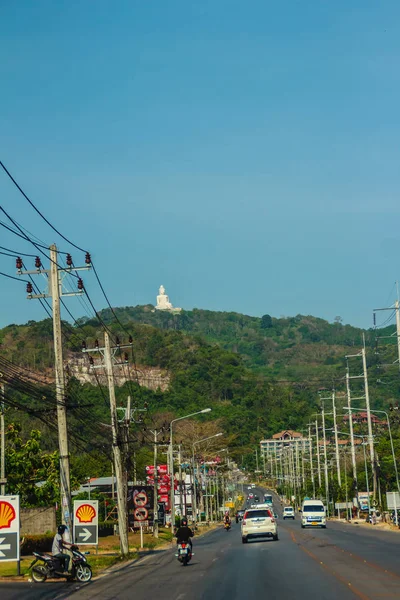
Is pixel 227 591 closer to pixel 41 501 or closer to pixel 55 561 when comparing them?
pixel 55 561

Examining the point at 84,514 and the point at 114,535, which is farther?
the point at 114,535

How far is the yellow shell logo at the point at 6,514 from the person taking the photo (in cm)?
2717

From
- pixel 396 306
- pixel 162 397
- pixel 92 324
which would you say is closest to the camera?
pixel 396 306

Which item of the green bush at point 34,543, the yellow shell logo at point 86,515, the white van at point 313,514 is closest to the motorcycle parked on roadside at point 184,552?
the yellow shell logo at point 86,515

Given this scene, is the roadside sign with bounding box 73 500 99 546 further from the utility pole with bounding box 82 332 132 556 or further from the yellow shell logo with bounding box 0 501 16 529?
the yellow shell logo with bounding box 0 501 16 529

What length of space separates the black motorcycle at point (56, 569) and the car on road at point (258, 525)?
2303cm

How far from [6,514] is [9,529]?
46 cm

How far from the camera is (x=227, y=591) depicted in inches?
840

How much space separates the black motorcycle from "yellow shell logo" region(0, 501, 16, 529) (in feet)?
4.12

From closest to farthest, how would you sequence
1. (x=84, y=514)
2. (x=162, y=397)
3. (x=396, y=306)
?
(x=84, y=514) → (x=396, y=306) → (x=162, y=397)

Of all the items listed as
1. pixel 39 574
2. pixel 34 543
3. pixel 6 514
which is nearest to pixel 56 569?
pixel 39 574

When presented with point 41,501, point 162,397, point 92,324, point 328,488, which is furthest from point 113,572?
point 162,397

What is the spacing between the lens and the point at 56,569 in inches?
1075

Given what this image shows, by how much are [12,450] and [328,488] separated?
240 feet
